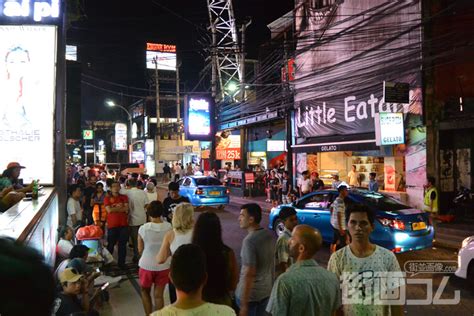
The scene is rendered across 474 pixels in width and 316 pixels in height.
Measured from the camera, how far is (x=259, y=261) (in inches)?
154

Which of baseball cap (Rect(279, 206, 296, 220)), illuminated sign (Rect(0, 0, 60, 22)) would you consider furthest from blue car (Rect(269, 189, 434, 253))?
illuminated sign (Rect(0, 0, 60, 22))

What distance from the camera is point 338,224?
7.84m

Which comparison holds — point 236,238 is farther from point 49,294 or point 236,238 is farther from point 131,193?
point 49,294

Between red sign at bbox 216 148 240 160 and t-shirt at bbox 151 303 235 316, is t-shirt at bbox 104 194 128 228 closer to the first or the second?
t-shirt at bbox 151 303 235 316

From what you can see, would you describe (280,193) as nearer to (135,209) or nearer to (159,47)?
(135,209)

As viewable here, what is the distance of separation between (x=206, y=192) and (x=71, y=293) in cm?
1362

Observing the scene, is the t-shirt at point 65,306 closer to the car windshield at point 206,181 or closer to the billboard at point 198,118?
the car windshield at point 206,181

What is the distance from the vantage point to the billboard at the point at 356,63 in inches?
551

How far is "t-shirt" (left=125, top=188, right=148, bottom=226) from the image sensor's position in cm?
830

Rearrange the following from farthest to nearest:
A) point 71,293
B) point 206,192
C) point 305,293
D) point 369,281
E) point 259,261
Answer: point 206,192, point 259,261, point 71,293, point 369,281, point 305,293

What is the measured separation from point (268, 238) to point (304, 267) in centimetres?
124

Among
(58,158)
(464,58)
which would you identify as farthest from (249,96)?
(58,158)

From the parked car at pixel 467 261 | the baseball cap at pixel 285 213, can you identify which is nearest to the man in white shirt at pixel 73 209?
the baseball cap at pixel 285 213

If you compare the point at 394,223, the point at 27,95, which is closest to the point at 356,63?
the point at 394,223
